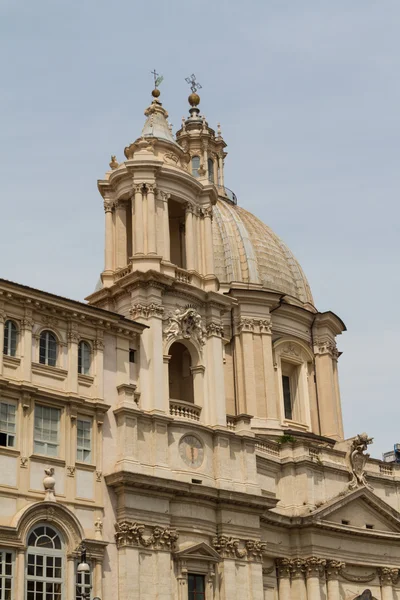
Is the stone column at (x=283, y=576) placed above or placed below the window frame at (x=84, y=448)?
below

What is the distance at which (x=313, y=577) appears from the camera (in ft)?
155

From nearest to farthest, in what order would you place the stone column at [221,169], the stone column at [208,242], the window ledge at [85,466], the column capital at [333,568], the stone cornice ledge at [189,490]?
the window ledge at [85,466], the stone cornice ledge at [189,490], the stone column at [208,242], the column capital at [333,568], the stone column at [221,169]

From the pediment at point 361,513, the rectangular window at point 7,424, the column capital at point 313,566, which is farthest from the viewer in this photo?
the pediment at point 361,513

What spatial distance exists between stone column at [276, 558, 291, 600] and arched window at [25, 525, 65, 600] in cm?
1496

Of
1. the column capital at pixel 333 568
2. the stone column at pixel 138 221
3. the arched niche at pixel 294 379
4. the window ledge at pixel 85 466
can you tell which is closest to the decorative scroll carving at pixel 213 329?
the stone column at pixel 138 221

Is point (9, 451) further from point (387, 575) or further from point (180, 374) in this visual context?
point (387, 575)

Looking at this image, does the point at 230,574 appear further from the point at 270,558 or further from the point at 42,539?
the point at 42,539

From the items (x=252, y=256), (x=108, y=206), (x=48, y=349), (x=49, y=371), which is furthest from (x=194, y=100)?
(x=49, y=371)

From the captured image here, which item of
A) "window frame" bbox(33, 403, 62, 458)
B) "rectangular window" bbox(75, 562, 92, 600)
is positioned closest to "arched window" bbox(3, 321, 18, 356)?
"window frame" bbox(33, 403, 62, 458)

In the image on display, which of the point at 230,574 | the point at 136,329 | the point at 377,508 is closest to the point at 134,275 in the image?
the point at 136,329

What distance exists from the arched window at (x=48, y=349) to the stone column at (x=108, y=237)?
7907 mm

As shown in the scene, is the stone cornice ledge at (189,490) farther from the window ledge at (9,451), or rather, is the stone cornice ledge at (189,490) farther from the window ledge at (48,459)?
the window ledge at (9,451)

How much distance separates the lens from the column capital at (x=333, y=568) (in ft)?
158

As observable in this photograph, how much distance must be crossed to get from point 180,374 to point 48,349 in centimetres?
1083
